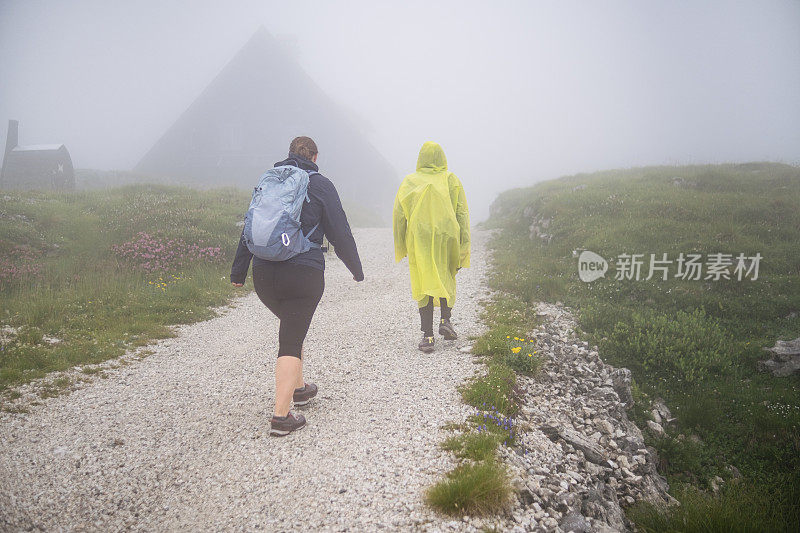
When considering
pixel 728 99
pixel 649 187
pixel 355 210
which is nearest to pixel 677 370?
pixel 649 187

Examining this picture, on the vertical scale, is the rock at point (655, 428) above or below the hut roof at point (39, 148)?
below

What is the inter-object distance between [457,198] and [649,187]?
1252 cm

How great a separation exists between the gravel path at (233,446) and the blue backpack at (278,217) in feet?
6.96

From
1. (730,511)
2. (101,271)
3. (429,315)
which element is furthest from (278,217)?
(101,271)

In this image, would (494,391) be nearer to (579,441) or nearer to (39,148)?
(579,441)

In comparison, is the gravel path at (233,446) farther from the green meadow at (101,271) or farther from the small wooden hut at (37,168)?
the small wooden hut at (37,168)

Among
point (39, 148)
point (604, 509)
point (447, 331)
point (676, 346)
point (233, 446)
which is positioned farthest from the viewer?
point (39, 148)

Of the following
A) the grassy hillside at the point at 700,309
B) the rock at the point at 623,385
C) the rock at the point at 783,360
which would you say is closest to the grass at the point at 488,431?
the rock at the point at 623,385

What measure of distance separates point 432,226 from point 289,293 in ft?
9.81

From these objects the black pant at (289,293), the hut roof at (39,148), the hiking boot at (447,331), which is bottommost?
the hiking boot at (447,331)

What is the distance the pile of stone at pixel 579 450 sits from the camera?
3.54m

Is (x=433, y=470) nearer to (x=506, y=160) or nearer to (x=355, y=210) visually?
(x=355, y=210)

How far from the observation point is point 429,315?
694cm

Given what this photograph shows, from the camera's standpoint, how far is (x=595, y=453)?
176 inches
